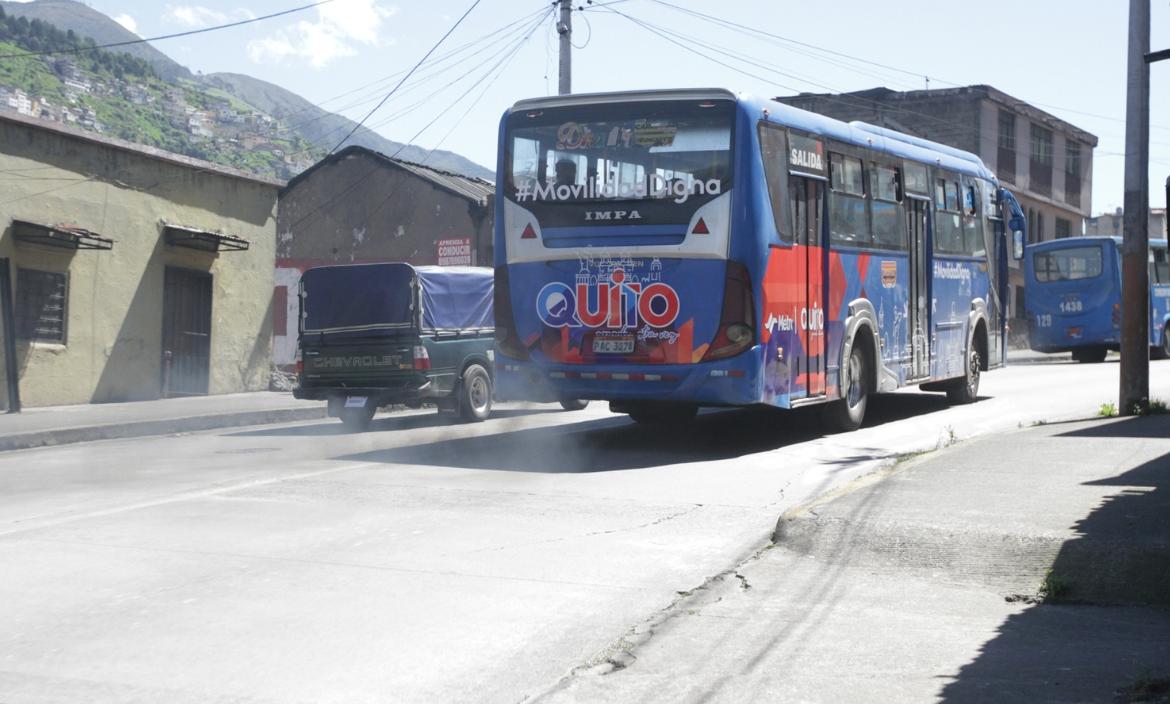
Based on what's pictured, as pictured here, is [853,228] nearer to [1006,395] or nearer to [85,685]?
[1006,395]

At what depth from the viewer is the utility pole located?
23.8m

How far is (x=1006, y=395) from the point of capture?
2106 cm

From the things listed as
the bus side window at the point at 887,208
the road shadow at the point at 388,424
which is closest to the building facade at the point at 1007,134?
the road shadow at the point at 388,424

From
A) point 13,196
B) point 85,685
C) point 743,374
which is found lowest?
point 85,685

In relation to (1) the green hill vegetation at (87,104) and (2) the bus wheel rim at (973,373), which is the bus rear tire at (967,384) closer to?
(2) the bus wheel rim at (973,373)

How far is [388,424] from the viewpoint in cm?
1820

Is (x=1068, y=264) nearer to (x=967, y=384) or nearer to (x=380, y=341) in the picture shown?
(x=967, y=384)

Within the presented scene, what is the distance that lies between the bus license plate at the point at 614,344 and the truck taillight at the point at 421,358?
15.2 feet

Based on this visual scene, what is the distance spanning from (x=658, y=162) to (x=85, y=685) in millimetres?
8762

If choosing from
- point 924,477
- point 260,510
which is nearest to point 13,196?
point 260,510

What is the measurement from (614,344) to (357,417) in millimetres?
5579

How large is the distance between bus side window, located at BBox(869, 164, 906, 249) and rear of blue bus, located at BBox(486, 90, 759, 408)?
3.83m

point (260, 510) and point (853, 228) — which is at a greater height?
point (853, 228)

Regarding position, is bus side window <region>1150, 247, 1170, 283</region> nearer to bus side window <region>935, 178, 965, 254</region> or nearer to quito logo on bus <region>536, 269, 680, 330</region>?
bus side window <region>935, 178, 965, 254</region>
